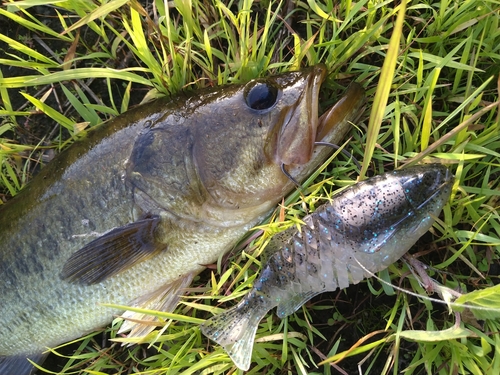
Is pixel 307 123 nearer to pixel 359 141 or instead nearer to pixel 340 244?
pixel 359 141

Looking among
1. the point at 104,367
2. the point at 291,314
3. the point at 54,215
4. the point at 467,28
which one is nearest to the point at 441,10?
the point at 467,28

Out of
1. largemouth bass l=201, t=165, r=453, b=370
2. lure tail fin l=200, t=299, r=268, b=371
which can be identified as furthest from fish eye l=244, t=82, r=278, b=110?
lure tail fin l=200, t=299, r=268, b=371

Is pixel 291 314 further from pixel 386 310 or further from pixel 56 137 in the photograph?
pixel 56 137

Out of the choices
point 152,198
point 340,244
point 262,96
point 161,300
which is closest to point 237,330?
point 161,300

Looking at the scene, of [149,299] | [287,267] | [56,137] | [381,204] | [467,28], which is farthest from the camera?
[56,137]

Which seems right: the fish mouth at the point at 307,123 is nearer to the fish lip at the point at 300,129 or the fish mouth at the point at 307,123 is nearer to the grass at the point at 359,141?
the fish lip at the point at 300,129

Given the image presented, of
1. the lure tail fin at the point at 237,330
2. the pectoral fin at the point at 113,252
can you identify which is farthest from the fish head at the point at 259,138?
the lure tail fin at the point at 237,330

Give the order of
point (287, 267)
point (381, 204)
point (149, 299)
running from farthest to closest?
point (149, 299)
point (287, 267)
point (381, 204)
